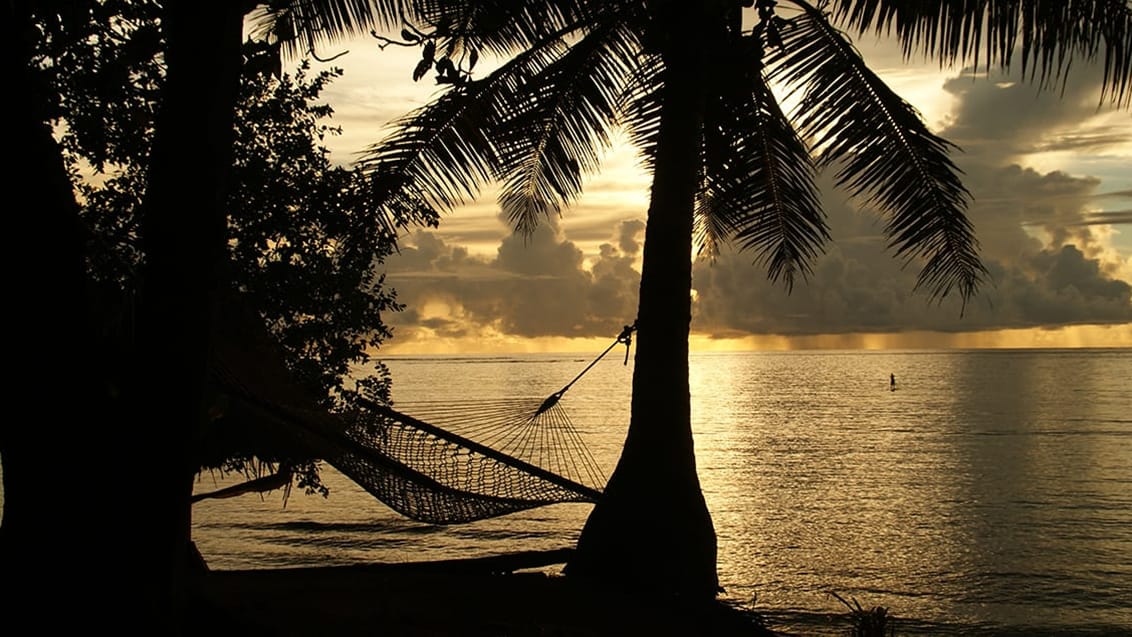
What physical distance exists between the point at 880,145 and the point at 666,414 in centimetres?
246

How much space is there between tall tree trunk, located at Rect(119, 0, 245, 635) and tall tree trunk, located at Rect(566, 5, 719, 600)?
13.5 feet

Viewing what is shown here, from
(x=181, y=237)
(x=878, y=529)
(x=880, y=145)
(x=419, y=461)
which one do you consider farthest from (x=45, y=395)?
(x=878, y=529)

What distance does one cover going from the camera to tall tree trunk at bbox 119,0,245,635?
2.85 meters

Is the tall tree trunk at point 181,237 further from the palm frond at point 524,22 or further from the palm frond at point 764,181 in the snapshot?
the palm frond at point 764,181

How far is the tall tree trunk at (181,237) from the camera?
112 inches

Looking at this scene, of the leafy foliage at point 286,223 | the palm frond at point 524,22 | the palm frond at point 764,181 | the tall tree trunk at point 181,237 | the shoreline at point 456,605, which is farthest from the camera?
the leafy foliage at point 286,223

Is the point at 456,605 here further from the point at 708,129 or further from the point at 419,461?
the point at 708,129

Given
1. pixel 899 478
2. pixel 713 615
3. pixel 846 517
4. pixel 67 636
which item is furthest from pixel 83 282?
pixel 899 478

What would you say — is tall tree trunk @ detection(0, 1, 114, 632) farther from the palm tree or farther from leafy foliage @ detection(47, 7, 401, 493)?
leafy foliage @ detection(47, 7, 401, 493)

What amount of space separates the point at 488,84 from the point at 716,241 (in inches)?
152

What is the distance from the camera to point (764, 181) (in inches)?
338

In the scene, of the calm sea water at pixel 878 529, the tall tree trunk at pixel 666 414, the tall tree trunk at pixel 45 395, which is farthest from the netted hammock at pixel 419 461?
the calm sea water at pixel 878 529

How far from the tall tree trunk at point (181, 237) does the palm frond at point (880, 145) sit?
197 inches

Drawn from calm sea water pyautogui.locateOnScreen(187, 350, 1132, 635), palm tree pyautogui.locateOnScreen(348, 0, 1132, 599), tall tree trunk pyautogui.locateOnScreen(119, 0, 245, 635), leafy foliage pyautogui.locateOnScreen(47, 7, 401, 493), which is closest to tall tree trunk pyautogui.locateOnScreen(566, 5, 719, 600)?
palm tree pyautogui.locateOnScreen(348, 0, 1132, 599)
